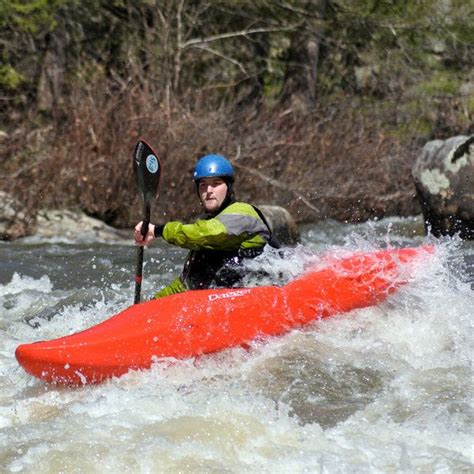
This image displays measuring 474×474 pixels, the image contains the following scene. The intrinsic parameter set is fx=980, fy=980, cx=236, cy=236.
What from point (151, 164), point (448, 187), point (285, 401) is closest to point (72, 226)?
point (448, 187)

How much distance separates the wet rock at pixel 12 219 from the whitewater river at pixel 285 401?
14.4 feet

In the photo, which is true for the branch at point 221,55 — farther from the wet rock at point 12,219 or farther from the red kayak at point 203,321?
the red kayak at point 203,321

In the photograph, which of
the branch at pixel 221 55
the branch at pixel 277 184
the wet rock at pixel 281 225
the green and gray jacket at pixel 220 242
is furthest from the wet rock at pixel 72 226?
the green and gray jacket at pixel 220 242

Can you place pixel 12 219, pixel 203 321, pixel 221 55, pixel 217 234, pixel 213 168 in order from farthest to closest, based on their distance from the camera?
pixel 221 55 → pixel 12 219 → pixel 213 168 → pixel 217 234 → pixel 203 321

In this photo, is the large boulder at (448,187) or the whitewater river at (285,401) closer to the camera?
the whitewater river at (285,401)

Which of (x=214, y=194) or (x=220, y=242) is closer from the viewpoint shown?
(x=220, y=242)

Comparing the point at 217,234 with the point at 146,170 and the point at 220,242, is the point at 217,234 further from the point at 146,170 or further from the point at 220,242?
the point at 146,170

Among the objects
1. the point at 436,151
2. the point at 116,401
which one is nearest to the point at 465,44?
the point at 436,151

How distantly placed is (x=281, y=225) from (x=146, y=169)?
4.65 meters

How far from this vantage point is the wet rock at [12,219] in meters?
11.3

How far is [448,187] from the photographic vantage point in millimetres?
10203

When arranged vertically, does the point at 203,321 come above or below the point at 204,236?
below

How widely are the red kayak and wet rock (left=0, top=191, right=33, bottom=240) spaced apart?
20.4ft

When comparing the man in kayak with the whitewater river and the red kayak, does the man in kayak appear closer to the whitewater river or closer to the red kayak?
the whitewater river
